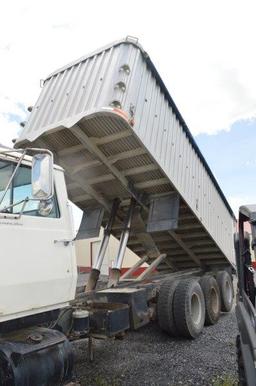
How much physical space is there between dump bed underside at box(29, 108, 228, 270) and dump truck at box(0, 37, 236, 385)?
0.02 meters

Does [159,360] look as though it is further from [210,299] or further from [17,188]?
[17,188]

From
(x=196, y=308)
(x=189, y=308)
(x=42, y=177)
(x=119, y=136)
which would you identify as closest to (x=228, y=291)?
(x=196, y=308)

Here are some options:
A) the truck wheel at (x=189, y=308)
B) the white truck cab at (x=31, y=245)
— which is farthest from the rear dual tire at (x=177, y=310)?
the white truck cab at (x=31, y=245)

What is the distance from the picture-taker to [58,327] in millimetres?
3893

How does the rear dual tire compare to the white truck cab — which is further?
the rear dual tire

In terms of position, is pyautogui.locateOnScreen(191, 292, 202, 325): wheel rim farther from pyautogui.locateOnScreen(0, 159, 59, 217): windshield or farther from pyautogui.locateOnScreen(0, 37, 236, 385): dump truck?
pyautogui.locateOnScreen(0, 159, 59, 217): windshield

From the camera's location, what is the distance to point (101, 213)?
266 inches

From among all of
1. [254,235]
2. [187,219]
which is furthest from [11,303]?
[187,219]

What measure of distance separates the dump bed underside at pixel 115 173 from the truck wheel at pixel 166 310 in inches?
52.6

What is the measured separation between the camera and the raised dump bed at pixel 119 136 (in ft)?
15.5

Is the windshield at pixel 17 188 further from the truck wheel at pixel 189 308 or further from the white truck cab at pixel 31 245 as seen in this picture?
the truck wheel at pixel 189 308

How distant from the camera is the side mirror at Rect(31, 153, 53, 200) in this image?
9.84ft

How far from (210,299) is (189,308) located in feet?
4.89

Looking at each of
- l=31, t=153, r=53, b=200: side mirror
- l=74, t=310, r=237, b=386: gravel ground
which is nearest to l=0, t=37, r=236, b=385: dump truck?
l=31, t=153, r=53, b=200: side mirror
